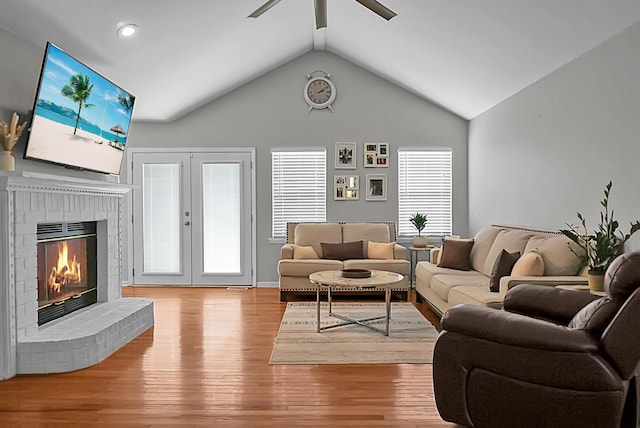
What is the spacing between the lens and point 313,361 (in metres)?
4.00

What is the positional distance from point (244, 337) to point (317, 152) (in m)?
3.60

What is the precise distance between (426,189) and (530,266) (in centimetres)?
356

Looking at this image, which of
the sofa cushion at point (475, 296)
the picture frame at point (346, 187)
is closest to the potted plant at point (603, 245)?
the sofa cushion at point (475, 296)

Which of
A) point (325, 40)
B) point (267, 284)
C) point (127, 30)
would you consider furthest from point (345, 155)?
point (127, 30)

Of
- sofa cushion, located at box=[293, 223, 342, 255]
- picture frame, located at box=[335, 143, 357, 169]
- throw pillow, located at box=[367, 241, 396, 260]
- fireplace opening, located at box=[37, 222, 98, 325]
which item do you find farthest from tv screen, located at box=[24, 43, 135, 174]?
throw pillow, located at box=[367, 241, 396, 260]

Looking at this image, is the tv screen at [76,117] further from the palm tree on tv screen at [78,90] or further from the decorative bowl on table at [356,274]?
the decorative bowl on table at [356,274]

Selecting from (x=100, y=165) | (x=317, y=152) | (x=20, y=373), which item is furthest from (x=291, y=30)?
(x=20, y=373)

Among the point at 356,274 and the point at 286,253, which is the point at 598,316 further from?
the point at 286,253

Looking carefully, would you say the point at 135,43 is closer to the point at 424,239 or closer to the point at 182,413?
the point at 182,413

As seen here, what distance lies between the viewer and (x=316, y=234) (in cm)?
717

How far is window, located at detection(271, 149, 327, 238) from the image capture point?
7645mm

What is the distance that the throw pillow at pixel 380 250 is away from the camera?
6.82 metres

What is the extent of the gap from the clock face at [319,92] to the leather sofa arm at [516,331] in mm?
5381

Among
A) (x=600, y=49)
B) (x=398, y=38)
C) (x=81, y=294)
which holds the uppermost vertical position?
(x=398, y=38)
